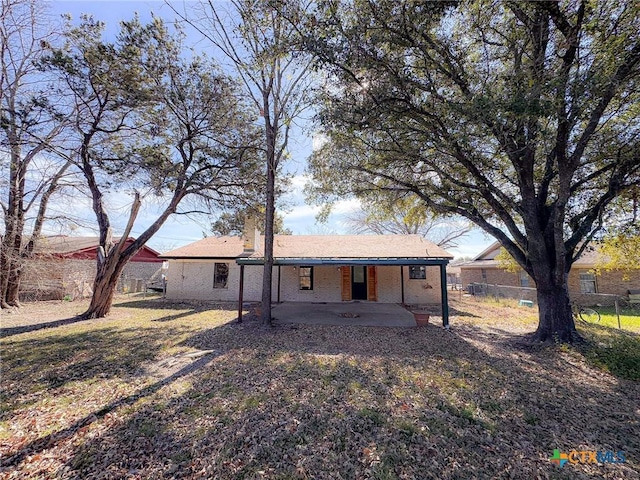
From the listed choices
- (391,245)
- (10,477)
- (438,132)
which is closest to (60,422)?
(10,477)

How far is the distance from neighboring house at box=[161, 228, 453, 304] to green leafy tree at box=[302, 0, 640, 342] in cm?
634

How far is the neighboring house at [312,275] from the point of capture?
14.0 meters

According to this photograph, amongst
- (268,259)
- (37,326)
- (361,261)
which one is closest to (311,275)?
(361,261)

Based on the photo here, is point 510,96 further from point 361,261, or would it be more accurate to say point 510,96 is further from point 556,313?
point 361,261

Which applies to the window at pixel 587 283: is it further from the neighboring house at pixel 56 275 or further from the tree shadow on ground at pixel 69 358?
the neighboring house at pixel 56 275

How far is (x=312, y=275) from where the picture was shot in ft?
47.9

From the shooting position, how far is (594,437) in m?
3.20

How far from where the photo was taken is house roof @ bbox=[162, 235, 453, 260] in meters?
13.3

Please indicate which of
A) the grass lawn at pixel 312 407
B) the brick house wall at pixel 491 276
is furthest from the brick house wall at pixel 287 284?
the brick house wall at pixel 491 276

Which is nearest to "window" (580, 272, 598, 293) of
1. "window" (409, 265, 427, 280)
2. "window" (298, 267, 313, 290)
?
"window" (409, 265, 427, 280)

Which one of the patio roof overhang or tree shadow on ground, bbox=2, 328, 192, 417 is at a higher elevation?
the patio roof overhang

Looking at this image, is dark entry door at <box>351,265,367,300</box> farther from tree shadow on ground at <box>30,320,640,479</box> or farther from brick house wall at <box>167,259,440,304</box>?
tree shadow on ground at <box>30,320,640,479</box>

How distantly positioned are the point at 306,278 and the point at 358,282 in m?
2.83

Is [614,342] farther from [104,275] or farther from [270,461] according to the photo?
[104,275]
